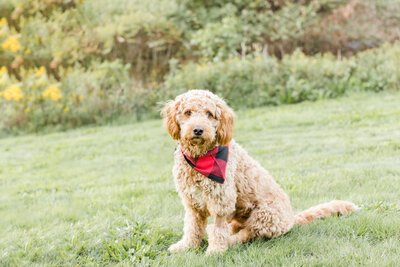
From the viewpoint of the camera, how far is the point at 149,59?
1495 centimetres

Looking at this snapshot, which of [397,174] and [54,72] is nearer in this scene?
[397,174]

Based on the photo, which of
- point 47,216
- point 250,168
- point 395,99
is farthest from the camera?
point 395,99

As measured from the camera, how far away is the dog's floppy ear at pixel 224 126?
11.1ft

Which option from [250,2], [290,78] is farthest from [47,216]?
[250,2]

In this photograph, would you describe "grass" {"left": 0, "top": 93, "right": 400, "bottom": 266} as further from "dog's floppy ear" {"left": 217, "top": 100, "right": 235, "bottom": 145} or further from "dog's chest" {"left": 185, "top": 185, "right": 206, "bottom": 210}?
"dog's floppy ear" {"left": 217, "top": 100, "right": 235, "bottom": 145}

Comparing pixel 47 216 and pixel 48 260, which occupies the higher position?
pixel 48 260

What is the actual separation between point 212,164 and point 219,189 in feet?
0.81

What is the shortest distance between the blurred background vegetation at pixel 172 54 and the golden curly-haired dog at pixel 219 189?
25.2 feet

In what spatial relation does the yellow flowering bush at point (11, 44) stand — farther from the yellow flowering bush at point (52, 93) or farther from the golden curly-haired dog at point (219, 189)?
the golden curly-haired dog at point (219, 189)

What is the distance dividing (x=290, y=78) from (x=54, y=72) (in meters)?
8.07

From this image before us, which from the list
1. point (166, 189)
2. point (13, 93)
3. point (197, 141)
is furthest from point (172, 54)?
point (197, 141)

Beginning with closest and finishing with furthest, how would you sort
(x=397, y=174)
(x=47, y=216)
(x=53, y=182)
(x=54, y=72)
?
(x=47, y=216), (x=397, y=174), (x=53, y=182), (x=54, y=72)

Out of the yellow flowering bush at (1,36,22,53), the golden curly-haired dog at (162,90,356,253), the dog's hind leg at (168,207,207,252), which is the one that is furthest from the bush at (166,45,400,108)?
the dog's hind leg at (168,207,207,252)

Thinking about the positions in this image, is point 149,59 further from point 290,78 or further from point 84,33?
point 290,78
